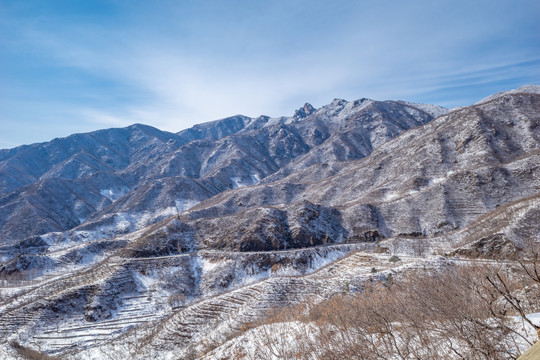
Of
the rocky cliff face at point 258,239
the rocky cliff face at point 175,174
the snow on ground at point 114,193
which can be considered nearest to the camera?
the rocky cliff face at point 258,239

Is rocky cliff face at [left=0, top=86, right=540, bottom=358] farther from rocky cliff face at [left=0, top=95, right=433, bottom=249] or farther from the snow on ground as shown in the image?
the snow on ground

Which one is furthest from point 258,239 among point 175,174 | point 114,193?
point 114,193

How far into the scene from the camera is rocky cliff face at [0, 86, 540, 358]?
30.6 m

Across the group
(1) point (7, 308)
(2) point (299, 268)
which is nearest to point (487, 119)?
(2) point (299, 268)

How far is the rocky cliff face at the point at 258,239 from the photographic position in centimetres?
3062

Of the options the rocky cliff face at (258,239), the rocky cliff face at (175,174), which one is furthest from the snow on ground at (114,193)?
the rocky cliff face at (258,239)

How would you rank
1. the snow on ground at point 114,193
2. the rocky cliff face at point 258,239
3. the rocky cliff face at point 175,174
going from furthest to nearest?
the snow on ground at point 114,193
the rocky cliff face at point 175,174
the rocky cliff face at point 258,239

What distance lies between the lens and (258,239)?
53.2 meters

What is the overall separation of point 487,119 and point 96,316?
8989 centimetres

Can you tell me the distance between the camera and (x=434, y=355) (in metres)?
8.41

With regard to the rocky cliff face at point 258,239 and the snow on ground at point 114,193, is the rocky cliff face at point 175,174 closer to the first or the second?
the snow on ground at point 114,193

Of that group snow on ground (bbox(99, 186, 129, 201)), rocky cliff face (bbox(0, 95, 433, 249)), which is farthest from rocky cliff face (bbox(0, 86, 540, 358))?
snow on ground (bbox(99, 186, 129, 201))

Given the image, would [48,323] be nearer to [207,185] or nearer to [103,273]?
[103,273]

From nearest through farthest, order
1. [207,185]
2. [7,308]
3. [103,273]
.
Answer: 1. [7,308]
2. [103,273]
3. [207,185]
